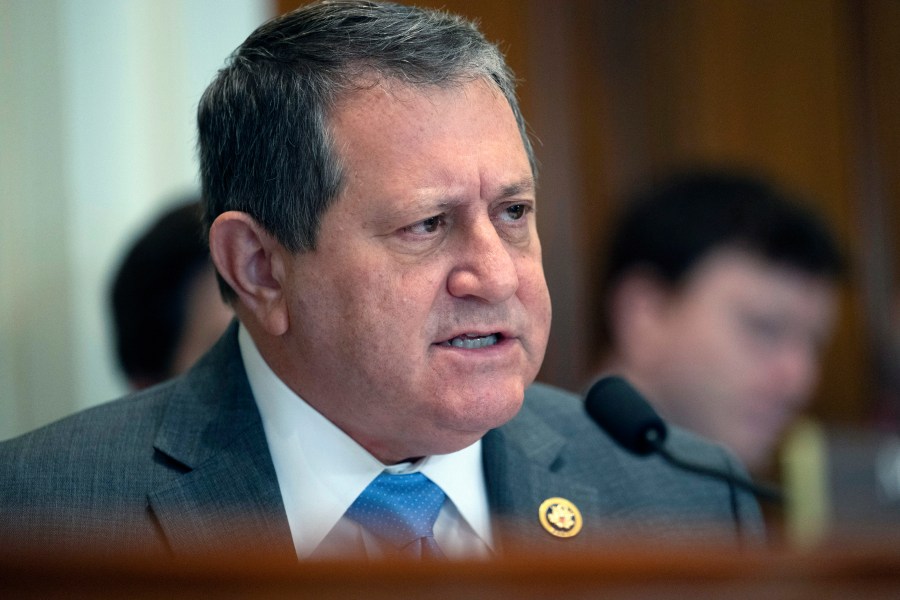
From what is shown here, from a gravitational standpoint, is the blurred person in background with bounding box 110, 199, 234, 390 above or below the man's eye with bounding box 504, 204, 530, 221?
below

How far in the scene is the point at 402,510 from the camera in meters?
1.78

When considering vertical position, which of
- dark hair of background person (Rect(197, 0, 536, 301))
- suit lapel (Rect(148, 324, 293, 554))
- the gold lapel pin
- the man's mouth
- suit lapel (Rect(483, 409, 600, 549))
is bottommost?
the gold lapel pin

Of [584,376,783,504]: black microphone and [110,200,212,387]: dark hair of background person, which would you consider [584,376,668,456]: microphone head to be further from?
[110,200,212,387]: dark hair of background person

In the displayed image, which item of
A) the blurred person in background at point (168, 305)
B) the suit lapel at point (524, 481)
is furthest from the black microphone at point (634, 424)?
the blurred person in background at point (168, 305)

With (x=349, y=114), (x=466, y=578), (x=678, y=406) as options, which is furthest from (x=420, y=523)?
(x=678, y=406)

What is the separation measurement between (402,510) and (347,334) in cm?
31

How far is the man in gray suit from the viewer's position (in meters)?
1.66

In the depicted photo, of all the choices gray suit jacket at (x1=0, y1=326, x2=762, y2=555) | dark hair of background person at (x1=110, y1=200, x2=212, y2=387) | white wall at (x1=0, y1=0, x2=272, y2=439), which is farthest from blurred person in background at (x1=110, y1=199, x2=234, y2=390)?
gray suit jacket at (x1=0, y1=326, x2=762, y2=555)

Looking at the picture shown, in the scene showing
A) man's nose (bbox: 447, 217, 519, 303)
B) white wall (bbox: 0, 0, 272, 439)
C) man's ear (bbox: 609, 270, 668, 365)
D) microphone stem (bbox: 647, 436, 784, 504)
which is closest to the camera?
man's nose (bbox: 447, 217, 519, 303)

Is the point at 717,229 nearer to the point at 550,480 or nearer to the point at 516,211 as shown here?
the point at 550,480

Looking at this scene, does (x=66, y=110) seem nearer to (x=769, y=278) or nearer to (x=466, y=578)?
(x=769, y=278)

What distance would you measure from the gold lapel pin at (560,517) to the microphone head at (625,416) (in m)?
0.17

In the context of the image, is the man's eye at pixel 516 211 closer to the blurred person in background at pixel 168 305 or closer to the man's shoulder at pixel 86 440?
the man's shoulder at pixel 86 440

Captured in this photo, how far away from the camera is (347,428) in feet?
5.89
